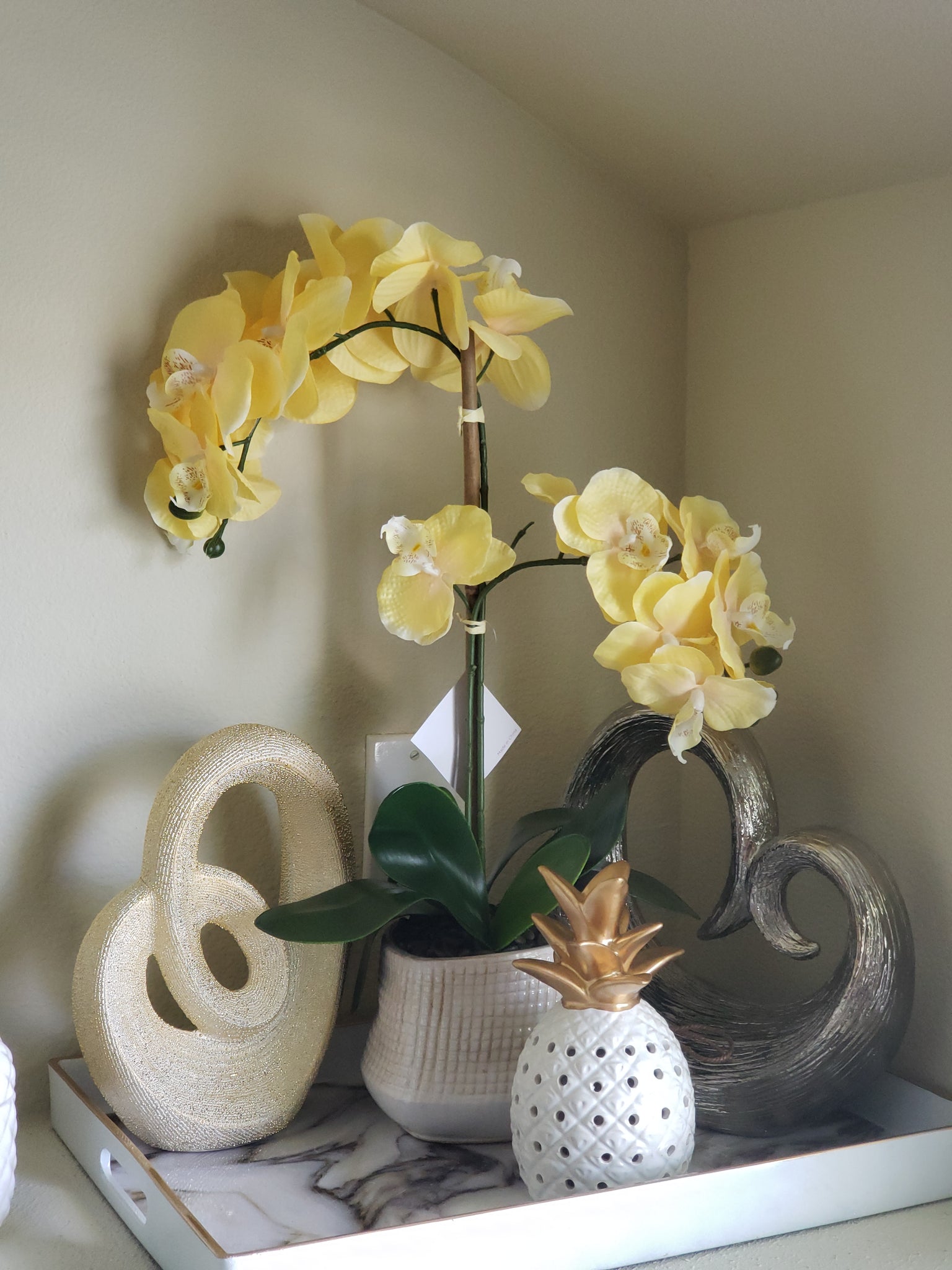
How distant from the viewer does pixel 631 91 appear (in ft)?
2.90

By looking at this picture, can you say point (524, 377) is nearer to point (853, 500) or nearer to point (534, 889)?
point (853, 500)

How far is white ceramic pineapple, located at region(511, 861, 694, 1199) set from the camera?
656 millimetres

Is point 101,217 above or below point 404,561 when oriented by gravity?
above

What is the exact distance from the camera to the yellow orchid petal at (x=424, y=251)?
0.78 m

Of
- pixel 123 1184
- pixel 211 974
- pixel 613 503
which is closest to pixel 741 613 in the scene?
pixel 613 503

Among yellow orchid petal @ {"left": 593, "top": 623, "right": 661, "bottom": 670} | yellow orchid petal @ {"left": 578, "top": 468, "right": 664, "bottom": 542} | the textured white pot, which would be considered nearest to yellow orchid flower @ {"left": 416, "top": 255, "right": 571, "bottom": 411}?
yellow orchid petal @ {"left": 578, "top": 468, "right": 664, "bottom": 542}

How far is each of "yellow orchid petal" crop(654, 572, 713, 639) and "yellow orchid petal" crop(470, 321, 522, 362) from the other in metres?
0.19

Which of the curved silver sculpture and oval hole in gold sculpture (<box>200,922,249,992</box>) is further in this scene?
oval hole in gold sculpture (<box>200,922,249,992</box>)

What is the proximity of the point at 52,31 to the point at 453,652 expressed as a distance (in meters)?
0.55

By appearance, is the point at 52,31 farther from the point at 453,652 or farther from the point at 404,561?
the point at 453,652

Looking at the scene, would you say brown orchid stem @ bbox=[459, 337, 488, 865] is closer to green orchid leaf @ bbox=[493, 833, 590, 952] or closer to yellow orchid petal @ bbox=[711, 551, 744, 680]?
green orchid leaf @ bbox=[493, 833, 590, 952]

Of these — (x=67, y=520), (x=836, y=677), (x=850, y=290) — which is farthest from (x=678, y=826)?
(x=67, y=520)

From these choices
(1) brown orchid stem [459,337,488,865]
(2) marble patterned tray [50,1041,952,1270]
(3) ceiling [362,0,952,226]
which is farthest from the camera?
(1) brown orchid stem [459,337,488,865]

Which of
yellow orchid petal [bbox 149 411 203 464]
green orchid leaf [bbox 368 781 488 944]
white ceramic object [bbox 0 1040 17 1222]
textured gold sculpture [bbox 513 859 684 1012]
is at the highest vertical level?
yellow orchid petal [bbox 149 411 203 464]
